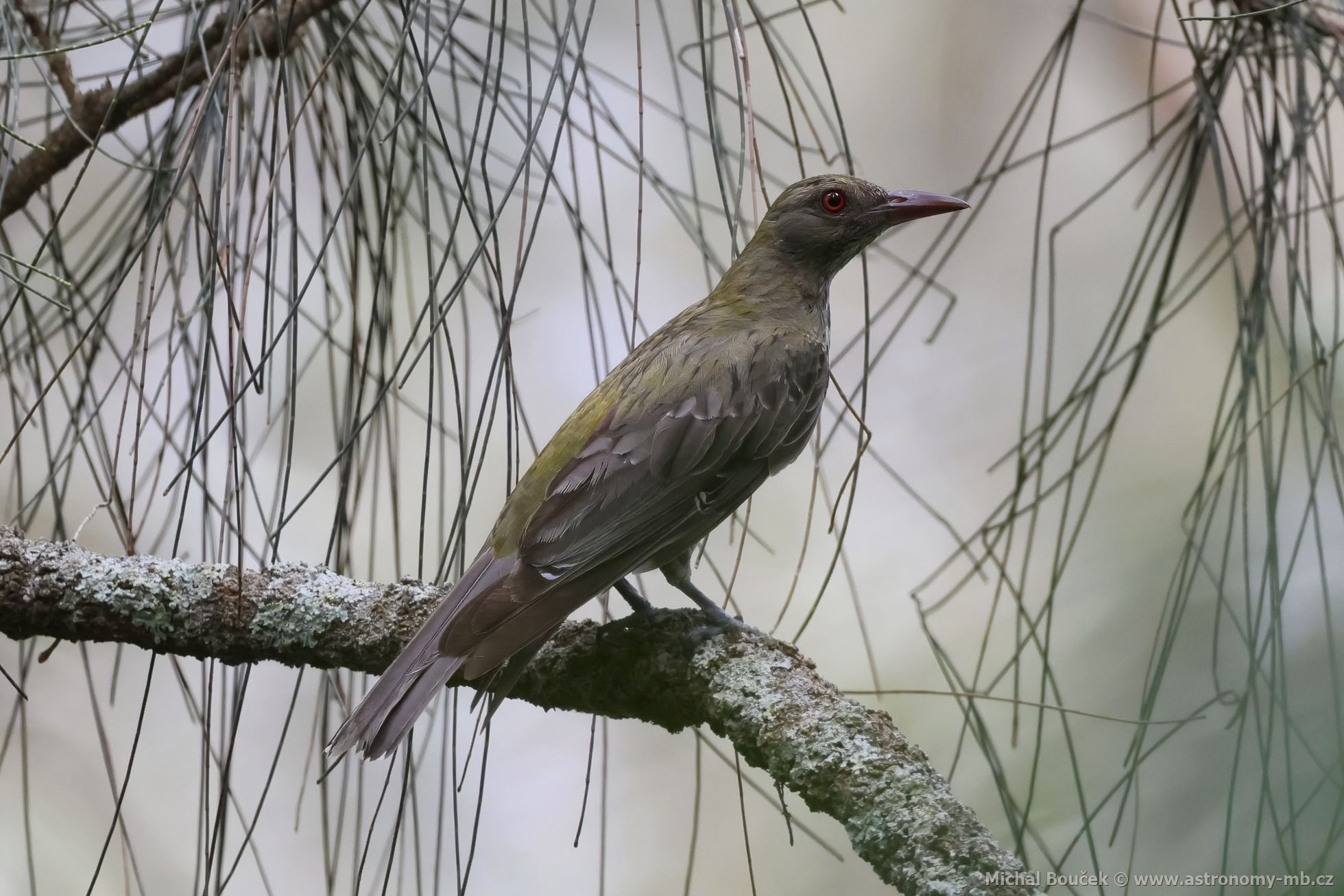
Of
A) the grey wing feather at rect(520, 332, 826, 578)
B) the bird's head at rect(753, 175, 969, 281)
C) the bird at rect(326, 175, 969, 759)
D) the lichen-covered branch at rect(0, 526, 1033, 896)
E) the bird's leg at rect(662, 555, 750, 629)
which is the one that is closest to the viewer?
the lichen-covered branch at rect(0, 526, 1033, 896)

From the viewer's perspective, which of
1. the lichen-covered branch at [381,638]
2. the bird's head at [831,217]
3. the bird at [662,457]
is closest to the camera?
the lichen-covered branch at [381,638]

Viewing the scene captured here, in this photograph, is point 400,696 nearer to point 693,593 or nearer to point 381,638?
point 381,638

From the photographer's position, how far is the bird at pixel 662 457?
2008 mm

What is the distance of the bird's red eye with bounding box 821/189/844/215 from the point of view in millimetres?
3049

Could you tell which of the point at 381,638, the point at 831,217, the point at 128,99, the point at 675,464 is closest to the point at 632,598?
the point at 675,464

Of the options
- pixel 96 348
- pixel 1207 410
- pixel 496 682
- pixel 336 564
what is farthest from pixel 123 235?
pixel 1207 410

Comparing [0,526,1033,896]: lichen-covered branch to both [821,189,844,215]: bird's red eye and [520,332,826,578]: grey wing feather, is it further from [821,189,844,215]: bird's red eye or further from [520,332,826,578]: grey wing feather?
[821,189,844,215]: bird's red eye

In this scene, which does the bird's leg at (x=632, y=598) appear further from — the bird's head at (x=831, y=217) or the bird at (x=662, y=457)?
the bird's head at (x=831, y=217)

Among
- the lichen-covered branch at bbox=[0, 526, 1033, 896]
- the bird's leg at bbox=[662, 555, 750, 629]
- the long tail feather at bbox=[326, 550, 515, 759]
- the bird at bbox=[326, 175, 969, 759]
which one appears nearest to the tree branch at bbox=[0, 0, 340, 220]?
the lichen-covered branch at bbox=[0, 526, 1033, 896]

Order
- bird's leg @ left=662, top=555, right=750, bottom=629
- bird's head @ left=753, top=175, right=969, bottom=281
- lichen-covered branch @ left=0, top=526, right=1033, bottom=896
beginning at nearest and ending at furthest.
A: lichen-covered branch @ left=0, top=526, right=1033, bottom=896 → bird's leg @ left=662, top=555, right=750, bottom=629 → bird's head @ left=753, top=175, right=969, bottom=281

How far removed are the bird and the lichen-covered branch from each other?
122 millimetres

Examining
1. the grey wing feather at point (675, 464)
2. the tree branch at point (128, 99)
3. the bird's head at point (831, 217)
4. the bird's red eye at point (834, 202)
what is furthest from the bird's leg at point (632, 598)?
the tree branch at point (128, 99)

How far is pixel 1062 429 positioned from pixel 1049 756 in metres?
1.02

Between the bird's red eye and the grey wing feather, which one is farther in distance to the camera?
the bird's red eye
